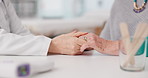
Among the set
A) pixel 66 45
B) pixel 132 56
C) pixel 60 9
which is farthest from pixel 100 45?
pixel 60 9

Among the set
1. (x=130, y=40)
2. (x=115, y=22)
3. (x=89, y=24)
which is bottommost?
(x=89, y=24)

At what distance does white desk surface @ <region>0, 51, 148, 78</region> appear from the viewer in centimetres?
70

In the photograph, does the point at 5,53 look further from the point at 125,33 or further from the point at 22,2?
the point at 22,2

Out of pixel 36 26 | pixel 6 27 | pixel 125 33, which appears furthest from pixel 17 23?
pixel 36 26

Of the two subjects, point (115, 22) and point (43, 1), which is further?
point (43, 1)

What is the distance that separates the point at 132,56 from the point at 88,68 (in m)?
0.15

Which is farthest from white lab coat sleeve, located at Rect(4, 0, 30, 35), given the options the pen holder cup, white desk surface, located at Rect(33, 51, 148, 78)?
the pen holder cup

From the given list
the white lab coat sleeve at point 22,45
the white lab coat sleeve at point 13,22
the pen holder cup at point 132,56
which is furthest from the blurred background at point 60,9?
the pen holder cup at point 132,56

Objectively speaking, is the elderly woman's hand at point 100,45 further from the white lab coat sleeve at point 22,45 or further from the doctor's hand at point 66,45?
the white lab coat sleeve at point 22,45

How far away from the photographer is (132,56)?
715mm

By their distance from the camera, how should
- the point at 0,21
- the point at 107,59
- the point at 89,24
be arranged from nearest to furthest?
→ the point at 107,59, the point at 0,21, the point at 89,24

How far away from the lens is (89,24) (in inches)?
131

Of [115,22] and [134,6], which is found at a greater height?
[134,6]

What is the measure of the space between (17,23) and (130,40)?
842mm
